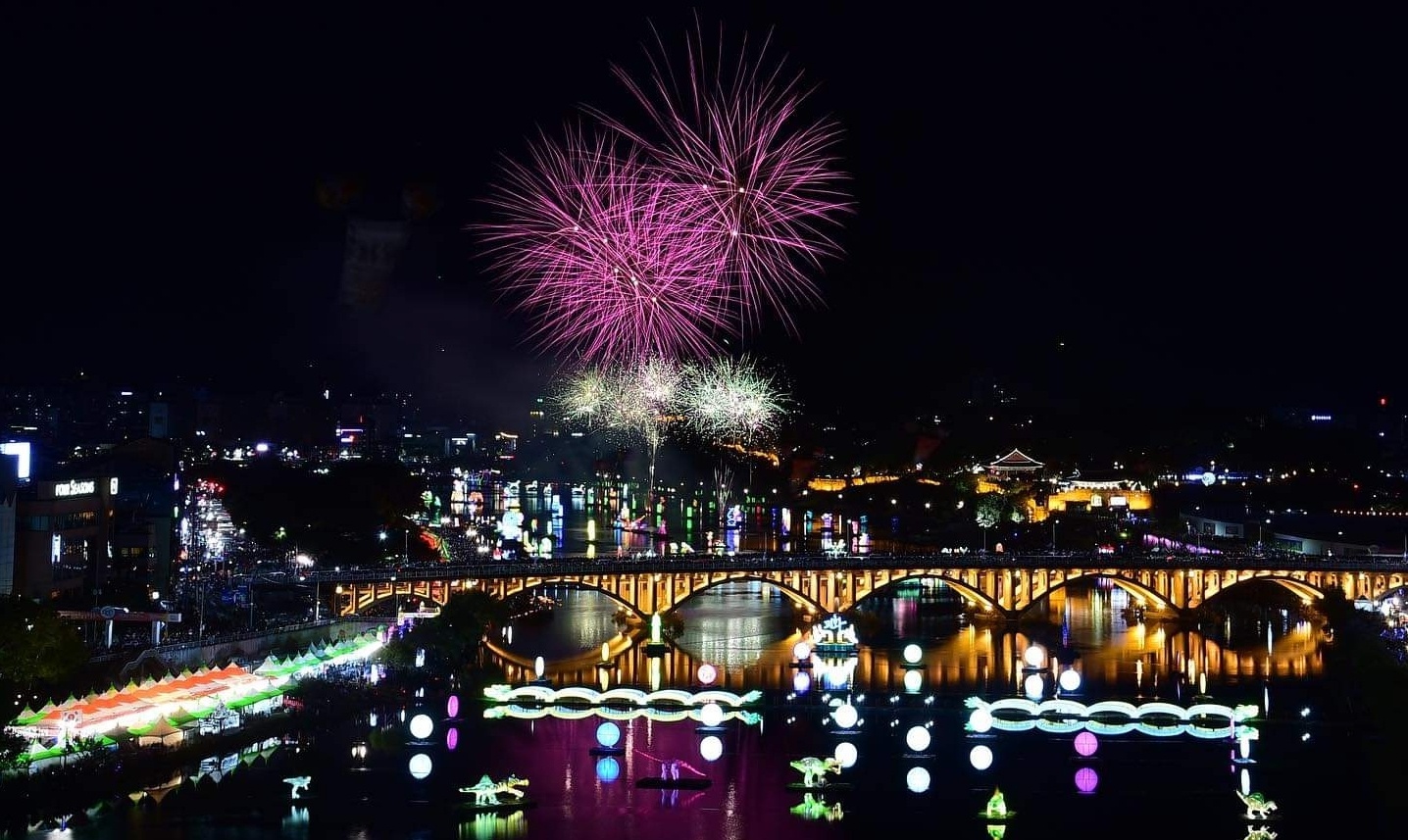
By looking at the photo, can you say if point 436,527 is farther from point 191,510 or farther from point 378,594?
point 378,594

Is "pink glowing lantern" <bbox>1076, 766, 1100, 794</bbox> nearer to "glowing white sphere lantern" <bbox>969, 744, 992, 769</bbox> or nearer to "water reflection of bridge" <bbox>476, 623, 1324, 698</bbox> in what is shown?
"glowing white sphere lantern" <bbox>969, 744, 992, 769</bbox>

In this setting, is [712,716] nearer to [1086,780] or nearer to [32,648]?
[1086,780]

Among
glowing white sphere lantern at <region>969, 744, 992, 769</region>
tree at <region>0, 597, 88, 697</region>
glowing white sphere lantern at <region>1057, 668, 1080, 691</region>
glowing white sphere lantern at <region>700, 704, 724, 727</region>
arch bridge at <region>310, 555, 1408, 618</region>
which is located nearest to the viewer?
tree at <region>0, 597, 88, 697</region>

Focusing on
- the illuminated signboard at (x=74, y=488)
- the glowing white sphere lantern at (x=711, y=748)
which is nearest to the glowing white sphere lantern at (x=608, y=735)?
the glowing white sphere lantern at (x=711, y=748)

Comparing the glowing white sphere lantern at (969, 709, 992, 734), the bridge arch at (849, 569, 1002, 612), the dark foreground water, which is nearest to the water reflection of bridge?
the dark foreground water

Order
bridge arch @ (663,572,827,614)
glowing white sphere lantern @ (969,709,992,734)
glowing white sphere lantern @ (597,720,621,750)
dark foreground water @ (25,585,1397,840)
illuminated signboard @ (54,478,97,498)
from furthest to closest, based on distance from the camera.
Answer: bridge arch @ (663,572,827,614) → illuminated signboard @ (54,478,97,498) → glowing white sphere lantern @ (969,709,992,734) → glowing white sphere lantern @ (597,720,621,750) → dark foreground water @ (25,585,1397,840)

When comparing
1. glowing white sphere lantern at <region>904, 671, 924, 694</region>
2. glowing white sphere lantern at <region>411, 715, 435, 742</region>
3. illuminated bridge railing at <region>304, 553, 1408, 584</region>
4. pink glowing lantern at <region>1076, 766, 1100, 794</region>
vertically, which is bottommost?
pink glowing lantern at <region>1076, 766, 1100, 794</region>

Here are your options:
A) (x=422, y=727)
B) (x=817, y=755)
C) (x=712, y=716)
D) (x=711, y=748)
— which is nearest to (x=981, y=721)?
(x=817, y=755)

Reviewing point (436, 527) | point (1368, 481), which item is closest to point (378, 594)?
point (436, 527)
